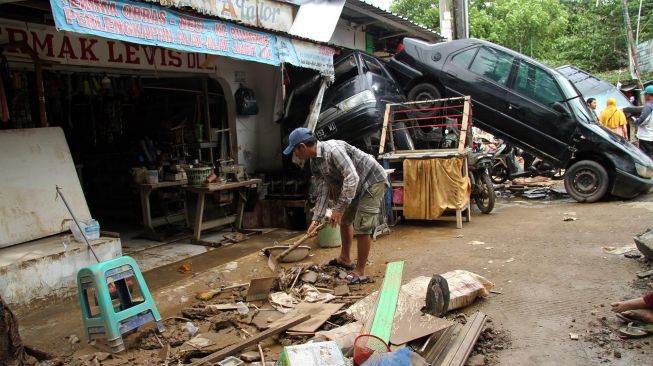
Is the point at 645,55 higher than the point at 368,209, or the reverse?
the point at 645,55

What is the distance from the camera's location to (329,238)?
254 inches

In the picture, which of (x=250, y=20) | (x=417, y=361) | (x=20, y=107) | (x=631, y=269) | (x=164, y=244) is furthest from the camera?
(x=250, y=20)

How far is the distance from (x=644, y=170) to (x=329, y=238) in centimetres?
552

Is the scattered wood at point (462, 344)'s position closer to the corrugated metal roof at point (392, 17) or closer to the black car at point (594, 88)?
the corrugated metal roof at point (392, 17)

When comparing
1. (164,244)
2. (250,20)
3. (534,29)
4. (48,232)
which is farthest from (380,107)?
(534,29)

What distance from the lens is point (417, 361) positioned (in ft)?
9.30

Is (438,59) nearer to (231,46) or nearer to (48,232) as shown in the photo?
(231,46)

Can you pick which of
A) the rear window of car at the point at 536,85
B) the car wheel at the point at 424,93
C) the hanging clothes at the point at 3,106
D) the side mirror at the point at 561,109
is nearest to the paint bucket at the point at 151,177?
the hanging clothes at the point at 3,106

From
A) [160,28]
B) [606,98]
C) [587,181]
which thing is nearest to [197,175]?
[160,28]

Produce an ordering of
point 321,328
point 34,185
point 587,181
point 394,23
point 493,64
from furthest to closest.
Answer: point 394,23
point 493,64
point 587,181
point 34,185
point 321,328

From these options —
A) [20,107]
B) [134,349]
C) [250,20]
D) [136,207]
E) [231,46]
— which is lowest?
[134,349]

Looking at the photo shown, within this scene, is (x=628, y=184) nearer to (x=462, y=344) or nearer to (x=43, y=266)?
(x=462, y=344)

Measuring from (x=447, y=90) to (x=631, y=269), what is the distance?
5276 mm

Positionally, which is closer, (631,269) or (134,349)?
(134,349)
